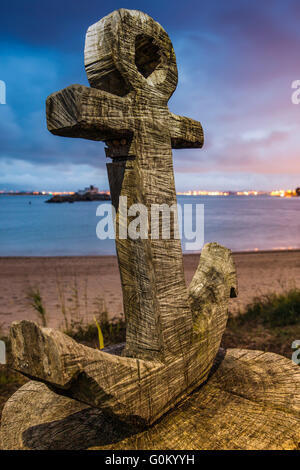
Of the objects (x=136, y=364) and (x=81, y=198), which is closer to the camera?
(x=136, y=364)

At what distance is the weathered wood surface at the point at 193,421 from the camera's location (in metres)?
1.54

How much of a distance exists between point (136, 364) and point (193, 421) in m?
0.47

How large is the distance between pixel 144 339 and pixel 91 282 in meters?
7.79

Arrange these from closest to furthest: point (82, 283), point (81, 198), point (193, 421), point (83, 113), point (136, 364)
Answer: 1. point (83, 113)
2. point (136, 364)
3. point (193, 421)
4. point (82, 283)
5. point (81, 198)

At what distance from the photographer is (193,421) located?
1.67m

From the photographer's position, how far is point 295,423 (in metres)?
1.65

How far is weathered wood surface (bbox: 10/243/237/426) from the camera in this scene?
1167 mm
